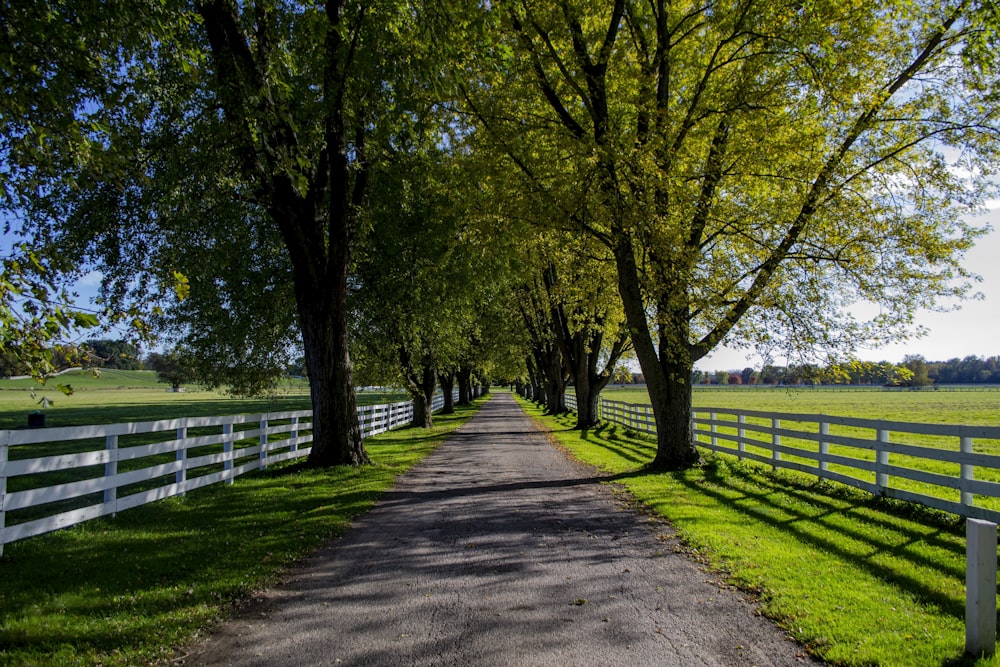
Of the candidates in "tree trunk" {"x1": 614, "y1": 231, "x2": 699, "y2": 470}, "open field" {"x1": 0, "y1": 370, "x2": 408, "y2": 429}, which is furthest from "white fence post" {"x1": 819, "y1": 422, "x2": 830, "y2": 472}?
"open field" {"x1": 0, "y1": 370, "x2": 408, "y2": 429}

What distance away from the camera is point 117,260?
13.1 metres

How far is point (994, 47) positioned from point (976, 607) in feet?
31.9

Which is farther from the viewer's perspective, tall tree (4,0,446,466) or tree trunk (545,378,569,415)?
tree trunk (545,378,569,415)

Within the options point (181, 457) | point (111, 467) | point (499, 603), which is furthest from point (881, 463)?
point (111, 467)

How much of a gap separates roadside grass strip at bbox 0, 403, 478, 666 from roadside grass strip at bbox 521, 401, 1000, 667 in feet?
14.2

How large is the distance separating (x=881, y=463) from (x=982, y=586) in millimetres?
6000

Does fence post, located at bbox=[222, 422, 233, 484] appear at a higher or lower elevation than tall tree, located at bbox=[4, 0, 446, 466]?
lower

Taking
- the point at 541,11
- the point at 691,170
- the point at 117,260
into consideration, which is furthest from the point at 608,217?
the point at 117,260

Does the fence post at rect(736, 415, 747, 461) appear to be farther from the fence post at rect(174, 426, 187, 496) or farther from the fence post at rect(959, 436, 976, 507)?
the fence post at rect(174, 426, 187, 496)

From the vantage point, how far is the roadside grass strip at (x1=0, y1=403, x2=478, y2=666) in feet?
13.8

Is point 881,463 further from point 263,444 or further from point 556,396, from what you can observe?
point 556,396

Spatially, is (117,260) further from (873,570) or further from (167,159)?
(873,570)

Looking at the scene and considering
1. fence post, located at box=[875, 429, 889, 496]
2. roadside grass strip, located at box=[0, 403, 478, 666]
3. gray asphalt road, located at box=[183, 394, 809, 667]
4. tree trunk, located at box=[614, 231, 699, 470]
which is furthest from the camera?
tree trunk, located at box=[614, 231, 699, 470]

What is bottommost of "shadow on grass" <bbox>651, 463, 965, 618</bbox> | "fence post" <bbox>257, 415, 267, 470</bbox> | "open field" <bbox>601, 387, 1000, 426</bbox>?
"open field" <bbox>601, 387, 1000, 426</bbox>
